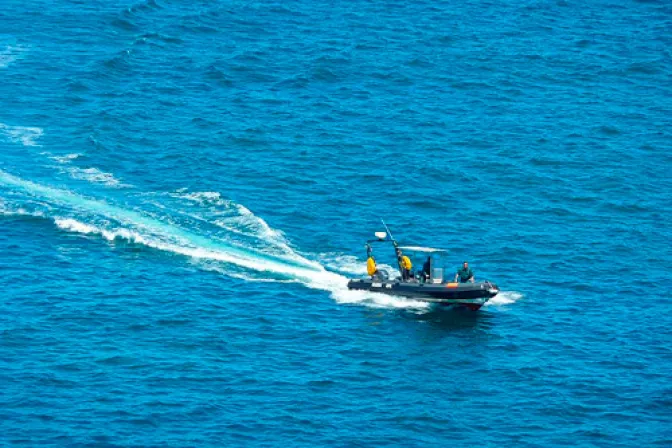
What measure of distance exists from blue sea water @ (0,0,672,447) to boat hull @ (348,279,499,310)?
3.24ft

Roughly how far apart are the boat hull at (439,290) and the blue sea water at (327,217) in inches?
38.9

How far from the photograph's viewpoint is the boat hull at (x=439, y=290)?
9275cm

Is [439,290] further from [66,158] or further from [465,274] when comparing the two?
[66,158]

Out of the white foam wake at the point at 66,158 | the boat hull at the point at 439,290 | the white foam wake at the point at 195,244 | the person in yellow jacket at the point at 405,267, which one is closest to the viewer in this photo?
the boat hull at the point at 439,290

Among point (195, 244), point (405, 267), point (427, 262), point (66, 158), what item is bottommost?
point (405, 267)

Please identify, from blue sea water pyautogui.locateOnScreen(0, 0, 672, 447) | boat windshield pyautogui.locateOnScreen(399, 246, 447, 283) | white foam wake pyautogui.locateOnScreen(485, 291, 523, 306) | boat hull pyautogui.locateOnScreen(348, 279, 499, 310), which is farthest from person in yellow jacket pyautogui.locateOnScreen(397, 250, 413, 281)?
white foam wake pyautogui.locateOnScreen(485, 291, 523, 306)

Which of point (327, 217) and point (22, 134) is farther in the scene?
point (22, 134)

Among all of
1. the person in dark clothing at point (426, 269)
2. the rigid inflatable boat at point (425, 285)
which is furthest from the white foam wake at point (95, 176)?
the person in dark clothing at point (426, 269)

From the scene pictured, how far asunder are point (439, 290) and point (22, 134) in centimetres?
4396

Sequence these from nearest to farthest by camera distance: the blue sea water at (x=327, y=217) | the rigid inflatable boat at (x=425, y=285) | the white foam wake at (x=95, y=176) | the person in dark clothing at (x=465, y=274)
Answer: the blue sea water at (x=327, y=217)
the rigid inflatable boat at (x=425, y=285)
the person in dark clothing at (x=465, y=274)
the white foam wake at (x=95, y=176)

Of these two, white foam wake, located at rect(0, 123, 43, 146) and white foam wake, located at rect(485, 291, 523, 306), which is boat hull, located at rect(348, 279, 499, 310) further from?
white foam wake, located at rect(0, 123, 43, 146)

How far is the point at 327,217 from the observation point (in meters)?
106

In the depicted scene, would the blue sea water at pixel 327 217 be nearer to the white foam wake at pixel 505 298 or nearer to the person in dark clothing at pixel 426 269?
the white foam wake at pixel 505 298

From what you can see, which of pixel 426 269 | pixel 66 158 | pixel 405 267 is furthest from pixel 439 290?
pixel 66 158
